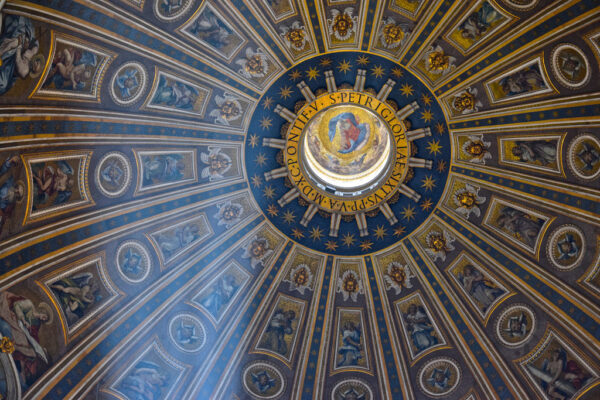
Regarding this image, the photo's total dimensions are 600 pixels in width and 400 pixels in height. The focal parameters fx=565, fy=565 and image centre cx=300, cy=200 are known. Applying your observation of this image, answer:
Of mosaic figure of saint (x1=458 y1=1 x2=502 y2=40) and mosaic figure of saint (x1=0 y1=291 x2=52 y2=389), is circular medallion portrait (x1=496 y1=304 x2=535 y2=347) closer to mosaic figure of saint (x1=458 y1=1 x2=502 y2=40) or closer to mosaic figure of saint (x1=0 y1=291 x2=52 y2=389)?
mosaic figure of saint (x1=458 y1=1 x2=502 y2=40)

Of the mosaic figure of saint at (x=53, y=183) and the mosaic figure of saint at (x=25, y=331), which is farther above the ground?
the mosaic figure of saint at (x=53, y=183)

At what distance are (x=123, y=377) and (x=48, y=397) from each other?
2428mm

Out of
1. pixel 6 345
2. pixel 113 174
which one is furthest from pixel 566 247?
pixel 6 345

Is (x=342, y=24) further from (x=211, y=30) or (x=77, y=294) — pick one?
(x=77, y=294)

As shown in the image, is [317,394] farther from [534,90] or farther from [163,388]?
[534,90]

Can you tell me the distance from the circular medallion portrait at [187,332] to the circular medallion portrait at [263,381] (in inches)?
76.1

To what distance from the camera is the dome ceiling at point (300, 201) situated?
14.9m

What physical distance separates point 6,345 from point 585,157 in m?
16.3

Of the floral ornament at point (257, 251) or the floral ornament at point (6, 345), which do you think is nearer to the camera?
the floral ornament at point (6, 345)

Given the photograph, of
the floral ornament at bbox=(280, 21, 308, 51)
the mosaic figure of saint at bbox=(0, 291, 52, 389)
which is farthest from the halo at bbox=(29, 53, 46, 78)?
the floral ornament at bbox=(280, 21, 308, 51)

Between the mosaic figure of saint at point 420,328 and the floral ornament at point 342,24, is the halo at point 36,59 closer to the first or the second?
the floral ornament at point 342,24

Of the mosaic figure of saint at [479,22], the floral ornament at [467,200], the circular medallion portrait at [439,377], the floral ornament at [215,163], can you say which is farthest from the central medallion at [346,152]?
the circular medallion portrait at [439,377]

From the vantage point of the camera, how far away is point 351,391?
63.1 feet

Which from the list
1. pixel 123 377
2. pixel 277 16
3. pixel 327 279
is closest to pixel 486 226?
pixel 327 279
